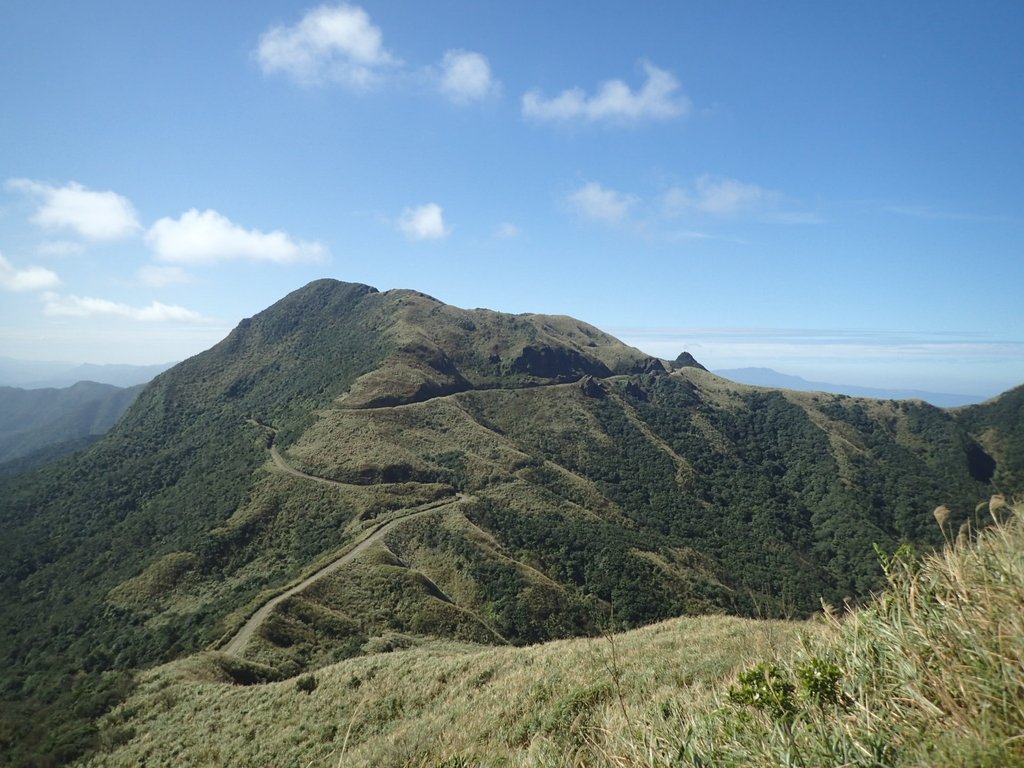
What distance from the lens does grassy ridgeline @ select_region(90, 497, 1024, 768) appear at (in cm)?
321

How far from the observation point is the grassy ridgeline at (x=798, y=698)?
3209mm

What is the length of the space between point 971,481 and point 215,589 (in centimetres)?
12884

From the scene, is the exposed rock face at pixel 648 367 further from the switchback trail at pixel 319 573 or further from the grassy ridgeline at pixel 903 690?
the grassy ridgeline at pixel 903 690

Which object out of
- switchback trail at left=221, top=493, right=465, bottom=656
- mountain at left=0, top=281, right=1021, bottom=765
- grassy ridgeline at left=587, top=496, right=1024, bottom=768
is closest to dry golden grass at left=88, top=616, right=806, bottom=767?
grassy ridgeline at left=587, top=496, right=1024, bottom=768

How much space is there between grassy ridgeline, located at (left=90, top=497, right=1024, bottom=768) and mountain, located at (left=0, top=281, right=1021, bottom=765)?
1.34 metres

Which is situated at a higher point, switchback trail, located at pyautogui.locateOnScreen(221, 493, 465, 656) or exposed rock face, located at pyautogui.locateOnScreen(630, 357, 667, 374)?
exposed rock face, located at pyautogui.locateOnScreen(630, 357, 667, 374)

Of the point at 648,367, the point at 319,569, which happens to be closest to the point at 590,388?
the point at 648,367

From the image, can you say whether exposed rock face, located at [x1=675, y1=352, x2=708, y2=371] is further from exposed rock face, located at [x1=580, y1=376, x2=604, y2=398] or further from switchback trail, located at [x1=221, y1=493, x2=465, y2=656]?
switchback trail, located at [x1=221, y1=493, x2=465, y2=656]

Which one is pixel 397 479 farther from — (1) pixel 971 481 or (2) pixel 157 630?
(1) pixel 971 481

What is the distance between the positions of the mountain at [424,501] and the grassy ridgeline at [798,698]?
1.34 metres

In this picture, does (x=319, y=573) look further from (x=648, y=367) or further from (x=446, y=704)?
(x=648, y=367)

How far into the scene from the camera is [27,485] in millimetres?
87062

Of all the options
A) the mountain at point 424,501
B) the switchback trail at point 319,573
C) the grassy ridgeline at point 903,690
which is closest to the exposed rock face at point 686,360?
the mountain at point 424,501

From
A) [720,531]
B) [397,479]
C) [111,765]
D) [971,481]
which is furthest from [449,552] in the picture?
[971,481]
